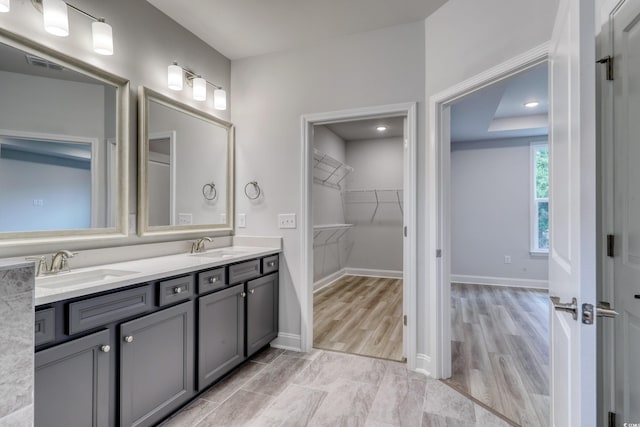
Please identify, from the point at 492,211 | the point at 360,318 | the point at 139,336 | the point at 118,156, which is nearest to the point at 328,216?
the point at 360,318

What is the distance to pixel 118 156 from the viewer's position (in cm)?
200

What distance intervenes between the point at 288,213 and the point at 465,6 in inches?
77.6

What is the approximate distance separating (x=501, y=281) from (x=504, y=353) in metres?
2.82

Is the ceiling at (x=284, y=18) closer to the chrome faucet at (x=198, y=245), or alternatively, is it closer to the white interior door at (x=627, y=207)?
the white interior door at (x=627, y=207)

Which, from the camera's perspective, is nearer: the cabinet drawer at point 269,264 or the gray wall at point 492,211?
the cabinet drawer at point 269,264

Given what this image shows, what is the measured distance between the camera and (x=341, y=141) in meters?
5.73

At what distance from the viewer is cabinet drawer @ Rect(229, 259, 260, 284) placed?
2.25 metres

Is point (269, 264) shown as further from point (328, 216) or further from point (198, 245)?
point (328, 216)

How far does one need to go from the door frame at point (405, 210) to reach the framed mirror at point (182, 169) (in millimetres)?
737

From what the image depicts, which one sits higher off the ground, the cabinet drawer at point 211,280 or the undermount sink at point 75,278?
the undermount sink at point 75,278

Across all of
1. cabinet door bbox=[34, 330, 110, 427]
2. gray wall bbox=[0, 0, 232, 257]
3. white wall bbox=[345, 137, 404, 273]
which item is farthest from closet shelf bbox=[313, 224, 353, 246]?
cabinet door bbox=[34, 330, 110, 427]

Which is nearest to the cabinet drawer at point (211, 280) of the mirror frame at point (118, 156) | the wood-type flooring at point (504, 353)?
the mirror frame at point (118, 156)

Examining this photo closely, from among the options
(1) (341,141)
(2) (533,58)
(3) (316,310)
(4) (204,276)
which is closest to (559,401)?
(2) (533,58)

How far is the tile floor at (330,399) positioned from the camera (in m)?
1.81
